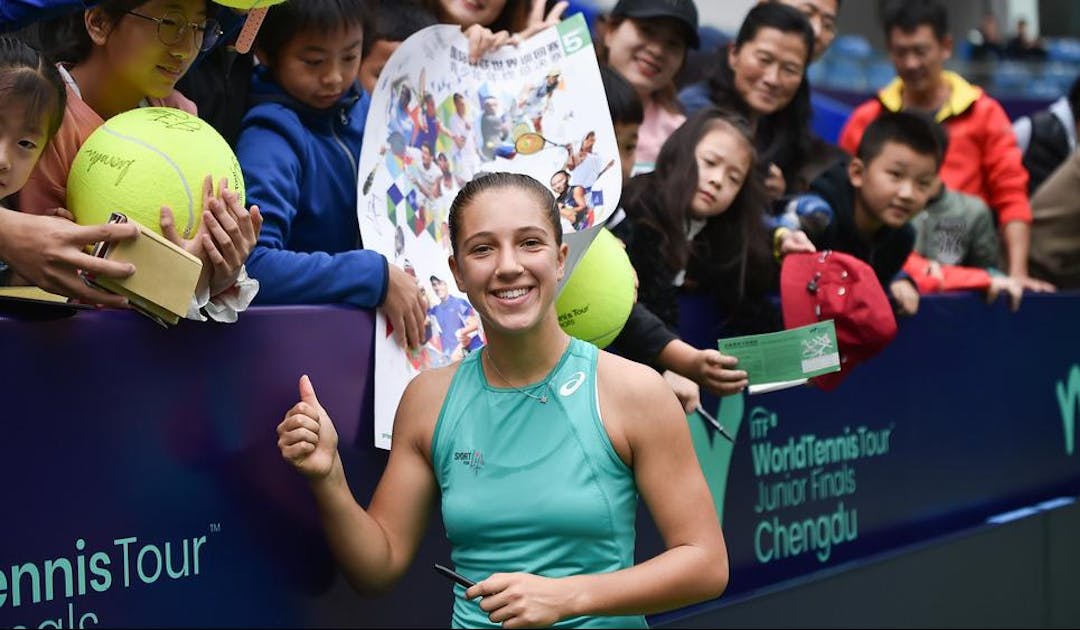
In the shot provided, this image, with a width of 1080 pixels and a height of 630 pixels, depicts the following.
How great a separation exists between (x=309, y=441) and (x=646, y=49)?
2.14 metres

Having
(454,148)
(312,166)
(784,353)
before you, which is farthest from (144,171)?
(784,353)

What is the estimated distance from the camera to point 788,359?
3.37 meters

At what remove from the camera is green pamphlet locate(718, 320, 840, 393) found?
11.0 feet

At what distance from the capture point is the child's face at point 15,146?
213cm

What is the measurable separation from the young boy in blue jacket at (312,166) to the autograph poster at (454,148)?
0.08 metres

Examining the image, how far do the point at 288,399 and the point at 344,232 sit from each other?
51 cm

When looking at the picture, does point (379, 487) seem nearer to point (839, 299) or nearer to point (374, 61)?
point (374, 61)

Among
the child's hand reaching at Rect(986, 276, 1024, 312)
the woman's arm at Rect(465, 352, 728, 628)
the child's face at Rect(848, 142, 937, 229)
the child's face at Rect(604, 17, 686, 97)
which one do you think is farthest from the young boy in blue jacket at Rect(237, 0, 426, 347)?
the child's hand reaching at Rect(986, 276, 1024, 312)

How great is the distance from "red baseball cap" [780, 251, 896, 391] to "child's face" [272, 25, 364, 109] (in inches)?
54.2

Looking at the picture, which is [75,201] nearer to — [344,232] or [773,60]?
[344,232]

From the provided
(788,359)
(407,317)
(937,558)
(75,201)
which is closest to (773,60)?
(788,359)

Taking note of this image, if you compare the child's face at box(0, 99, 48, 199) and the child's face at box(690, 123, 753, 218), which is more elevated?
the child's face at box(690, 123, 753, 218)

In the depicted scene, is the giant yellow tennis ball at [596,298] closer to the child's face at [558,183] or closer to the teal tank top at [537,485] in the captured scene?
the child's face at [558,183]

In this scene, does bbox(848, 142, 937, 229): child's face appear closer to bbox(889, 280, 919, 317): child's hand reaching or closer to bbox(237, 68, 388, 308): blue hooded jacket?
bbox(889, 280, 919, 317): child's hand reaching
